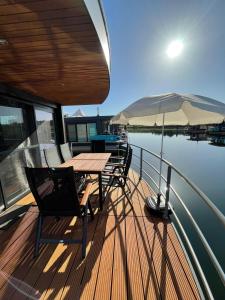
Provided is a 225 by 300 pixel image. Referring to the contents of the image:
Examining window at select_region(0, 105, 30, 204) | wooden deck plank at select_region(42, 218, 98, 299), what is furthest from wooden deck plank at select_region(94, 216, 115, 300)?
window at select_region(0, 105, 30, 204)

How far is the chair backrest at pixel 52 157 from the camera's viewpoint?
3324 mm

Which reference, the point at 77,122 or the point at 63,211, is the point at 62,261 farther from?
the point at 77,122

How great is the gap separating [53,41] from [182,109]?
1528 mm

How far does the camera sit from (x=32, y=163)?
3.76 metres

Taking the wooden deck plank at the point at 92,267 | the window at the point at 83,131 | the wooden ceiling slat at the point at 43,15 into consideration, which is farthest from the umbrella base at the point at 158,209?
the window at the point at 83,131

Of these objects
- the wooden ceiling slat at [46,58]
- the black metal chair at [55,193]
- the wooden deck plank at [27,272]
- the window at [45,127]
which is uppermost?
the wooden ceiling slat at [46,58]

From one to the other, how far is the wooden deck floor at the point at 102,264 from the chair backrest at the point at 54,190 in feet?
1.55

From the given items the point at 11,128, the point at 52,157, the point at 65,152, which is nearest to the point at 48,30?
the point at 11,128

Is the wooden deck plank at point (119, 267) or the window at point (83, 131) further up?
the window at point (83, 131)

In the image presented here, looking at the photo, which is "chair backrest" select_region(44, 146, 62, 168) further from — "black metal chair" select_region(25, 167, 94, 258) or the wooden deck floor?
"black metal chair" select_region(25, 167, 94, 258)

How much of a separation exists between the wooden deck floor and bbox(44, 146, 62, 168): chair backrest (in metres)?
1.29

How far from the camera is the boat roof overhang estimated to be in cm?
104

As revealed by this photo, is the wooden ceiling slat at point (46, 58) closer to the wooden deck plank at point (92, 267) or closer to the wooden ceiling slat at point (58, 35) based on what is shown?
the wooden ceiling slat at point (58, 35)

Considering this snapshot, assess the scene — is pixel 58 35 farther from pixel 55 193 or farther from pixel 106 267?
pixel 106 267
